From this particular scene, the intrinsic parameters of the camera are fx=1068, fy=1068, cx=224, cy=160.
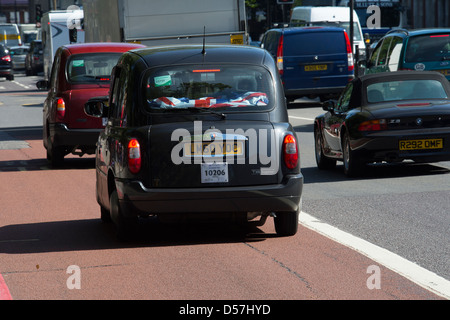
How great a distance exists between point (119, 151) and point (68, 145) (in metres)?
7.08

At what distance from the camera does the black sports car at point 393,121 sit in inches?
523

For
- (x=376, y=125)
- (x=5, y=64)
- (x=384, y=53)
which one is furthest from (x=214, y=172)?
(x=5, y=64)

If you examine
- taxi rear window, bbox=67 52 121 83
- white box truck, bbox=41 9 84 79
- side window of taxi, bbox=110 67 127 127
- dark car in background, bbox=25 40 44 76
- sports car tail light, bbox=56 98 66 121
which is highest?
side window of taxi, bbox=110 67 127 127

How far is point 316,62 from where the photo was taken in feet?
91.5

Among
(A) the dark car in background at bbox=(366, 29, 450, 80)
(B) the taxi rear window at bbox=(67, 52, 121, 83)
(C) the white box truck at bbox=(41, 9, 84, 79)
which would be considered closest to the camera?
(B) the taxi rear window at bbox=(67, 52, 121, 83)

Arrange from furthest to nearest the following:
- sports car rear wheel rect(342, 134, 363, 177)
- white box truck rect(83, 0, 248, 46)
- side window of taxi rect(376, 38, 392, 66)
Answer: white box truck rect(83, 0, 248, 46) < side window of taxi rect(376, 38, 392, 66) < sports car rear wheel rect(342, 134, 363, 177)

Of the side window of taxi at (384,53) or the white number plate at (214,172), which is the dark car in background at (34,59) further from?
the white number plate at (214,172)

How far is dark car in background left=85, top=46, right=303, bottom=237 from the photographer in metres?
8.40

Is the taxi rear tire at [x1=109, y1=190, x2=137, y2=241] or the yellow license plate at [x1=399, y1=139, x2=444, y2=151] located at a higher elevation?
the taxi rear tire at [x1=109, y1=190, x2=137, y2=241]

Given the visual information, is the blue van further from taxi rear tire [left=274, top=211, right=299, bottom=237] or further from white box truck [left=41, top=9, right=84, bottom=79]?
taxi rear tire [left=274, top=211, right=299, bottom=237]

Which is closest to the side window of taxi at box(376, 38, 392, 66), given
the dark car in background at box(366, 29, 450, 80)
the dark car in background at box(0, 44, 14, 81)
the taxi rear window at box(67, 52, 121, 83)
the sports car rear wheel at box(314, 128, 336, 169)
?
the dark car in background at box(366, 29, 450, 80)

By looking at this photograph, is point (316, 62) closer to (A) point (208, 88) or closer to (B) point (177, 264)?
(A) point (208, 88)

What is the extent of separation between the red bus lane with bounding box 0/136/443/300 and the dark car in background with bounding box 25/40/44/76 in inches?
2031

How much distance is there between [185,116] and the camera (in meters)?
8.62
